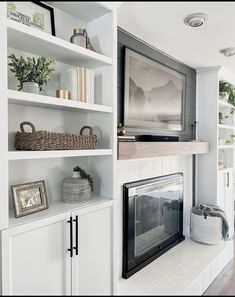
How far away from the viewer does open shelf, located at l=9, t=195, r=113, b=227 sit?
1.22 m

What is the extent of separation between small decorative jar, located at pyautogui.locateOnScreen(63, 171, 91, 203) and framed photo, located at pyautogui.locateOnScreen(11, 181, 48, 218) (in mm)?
159

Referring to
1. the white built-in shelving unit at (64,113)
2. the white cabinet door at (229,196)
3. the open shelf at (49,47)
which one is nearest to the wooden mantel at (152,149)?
the white built-in shelving unit at (64,113)

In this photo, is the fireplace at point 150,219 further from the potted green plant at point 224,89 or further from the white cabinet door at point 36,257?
the potted green plant at point 224,89

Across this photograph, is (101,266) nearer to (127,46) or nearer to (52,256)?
(52,256)

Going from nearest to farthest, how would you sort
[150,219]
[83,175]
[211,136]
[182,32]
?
[83,175]
[182,32]
[150,219]
[211,136]

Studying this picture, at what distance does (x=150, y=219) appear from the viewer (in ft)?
8.72

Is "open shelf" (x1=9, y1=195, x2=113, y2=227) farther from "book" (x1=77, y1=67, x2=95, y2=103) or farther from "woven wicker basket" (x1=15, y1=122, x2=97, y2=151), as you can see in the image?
"book" (x1=77, y1=67, x2=95, y2=103)

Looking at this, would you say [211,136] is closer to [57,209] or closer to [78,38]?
[78,38]

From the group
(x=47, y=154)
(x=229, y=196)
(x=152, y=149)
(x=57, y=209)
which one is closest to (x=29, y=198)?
(x=57, y=209)

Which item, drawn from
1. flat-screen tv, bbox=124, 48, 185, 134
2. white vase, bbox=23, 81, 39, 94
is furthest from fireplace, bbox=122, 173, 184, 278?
white vase, bbox=23, 81, 39, 94

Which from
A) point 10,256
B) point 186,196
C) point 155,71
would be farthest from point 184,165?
point 10,256

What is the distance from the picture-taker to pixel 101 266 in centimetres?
156

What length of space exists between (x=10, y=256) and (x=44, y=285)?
23 cm

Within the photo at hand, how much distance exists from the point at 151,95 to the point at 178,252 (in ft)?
5.81
